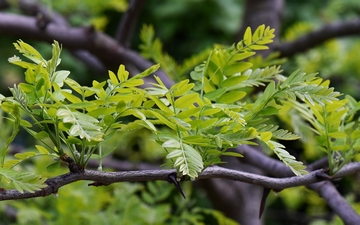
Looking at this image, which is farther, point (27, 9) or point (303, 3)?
point (303, 3)

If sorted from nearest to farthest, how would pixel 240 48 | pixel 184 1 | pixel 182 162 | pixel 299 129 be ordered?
pixel 182 162, pixel 240 48, pixel 299 129, pixel 184 1

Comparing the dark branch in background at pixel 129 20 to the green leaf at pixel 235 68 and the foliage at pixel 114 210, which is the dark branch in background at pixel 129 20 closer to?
the foliage at pixel 114 210

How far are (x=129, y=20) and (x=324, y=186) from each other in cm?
69

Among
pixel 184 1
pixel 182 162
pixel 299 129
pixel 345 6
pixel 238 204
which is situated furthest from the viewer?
pixel 345 6

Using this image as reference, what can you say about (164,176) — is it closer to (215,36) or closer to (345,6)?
(215,36)

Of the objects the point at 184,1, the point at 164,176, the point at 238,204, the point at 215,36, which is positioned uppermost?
the point at 164,176

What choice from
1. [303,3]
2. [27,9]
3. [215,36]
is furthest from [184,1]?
[27,9]

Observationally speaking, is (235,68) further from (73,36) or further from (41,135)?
(73,36)

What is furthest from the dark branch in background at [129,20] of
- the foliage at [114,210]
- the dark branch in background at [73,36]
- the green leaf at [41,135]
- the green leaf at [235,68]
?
the green leaf at [41,135]

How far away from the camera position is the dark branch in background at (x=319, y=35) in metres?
1.24

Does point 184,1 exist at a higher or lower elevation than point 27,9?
lower

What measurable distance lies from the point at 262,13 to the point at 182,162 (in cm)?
91

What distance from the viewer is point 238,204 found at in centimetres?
116

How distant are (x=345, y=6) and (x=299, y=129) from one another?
1.63m
